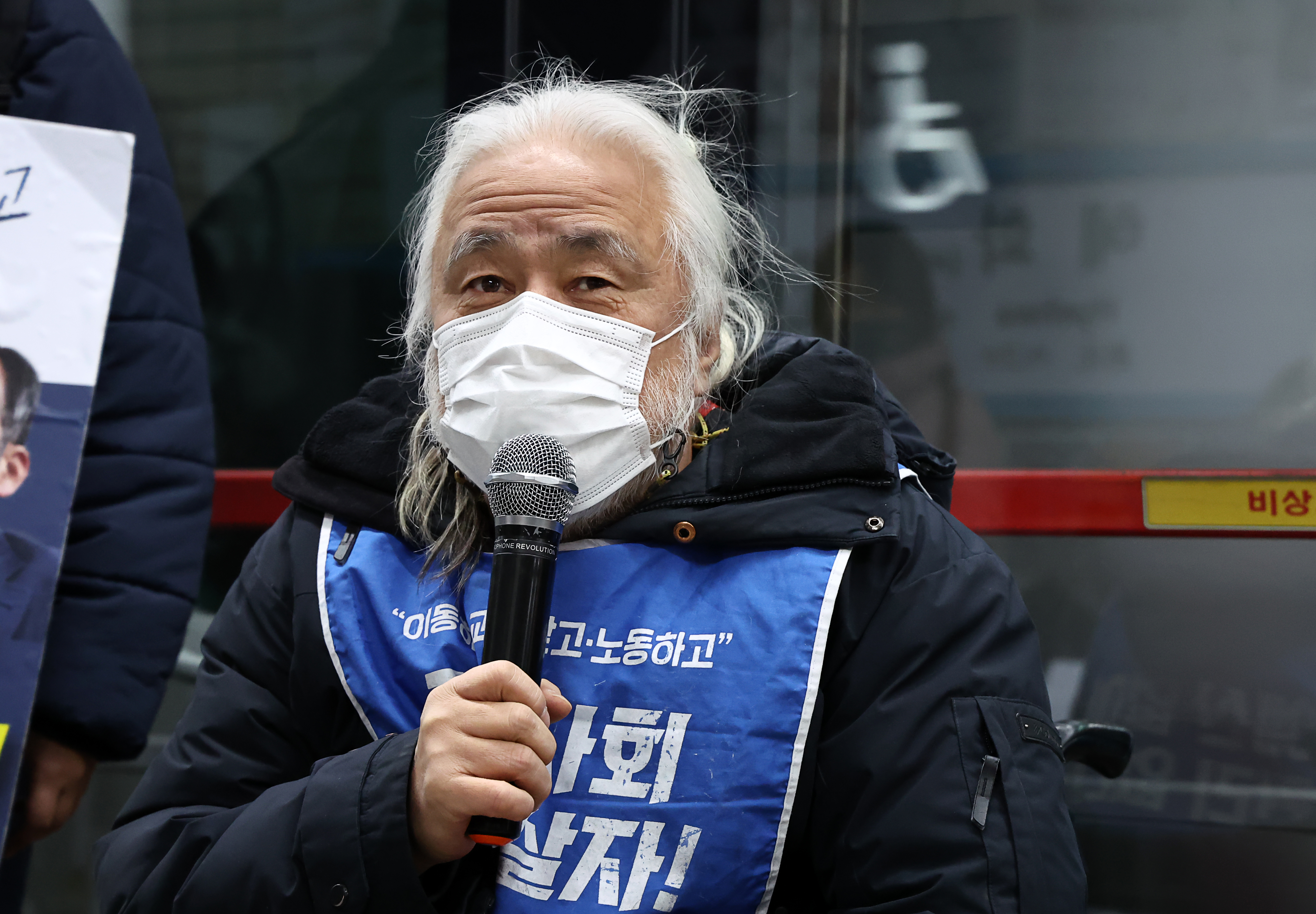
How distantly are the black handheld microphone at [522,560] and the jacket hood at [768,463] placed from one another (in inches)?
11.0

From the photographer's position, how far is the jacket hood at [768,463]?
1.41 meters

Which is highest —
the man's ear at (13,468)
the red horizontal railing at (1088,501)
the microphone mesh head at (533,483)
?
the microphone mesh head at (533,483)

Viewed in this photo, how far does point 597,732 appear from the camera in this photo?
1.40m

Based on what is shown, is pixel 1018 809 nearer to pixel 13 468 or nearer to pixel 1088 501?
pixel 1088 501

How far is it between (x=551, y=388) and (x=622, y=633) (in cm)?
30

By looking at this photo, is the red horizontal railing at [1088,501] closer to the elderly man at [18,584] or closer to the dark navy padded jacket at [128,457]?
the dark navy padded jacket at [128,457]

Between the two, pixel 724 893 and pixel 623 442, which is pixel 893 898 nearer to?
pixel 724 893

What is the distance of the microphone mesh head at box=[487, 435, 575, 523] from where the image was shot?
1171mm

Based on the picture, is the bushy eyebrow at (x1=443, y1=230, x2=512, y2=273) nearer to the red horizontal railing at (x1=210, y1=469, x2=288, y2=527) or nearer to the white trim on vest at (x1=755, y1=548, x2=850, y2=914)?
the white trim on vest at (x1=755, y1=548, x2=850, y2=914)

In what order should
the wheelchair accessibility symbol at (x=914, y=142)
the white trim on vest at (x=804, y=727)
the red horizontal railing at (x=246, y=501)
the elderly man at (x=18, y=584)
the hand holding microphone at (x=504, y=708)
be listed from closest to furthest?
1. the hand holding microphone at (x=504, y=708)
2. the white trim on vest at (x=804, y=727)
3. the elderly man at (x=18, y=584)
4. the wheelchair accessibility symbol at (x=914, y=142)
5. the red horizontal railing at (x=246, y=501)

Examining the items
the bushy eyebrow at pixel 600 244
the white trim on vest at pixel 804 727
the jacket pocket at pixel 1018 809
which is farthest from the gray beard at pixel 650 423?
the jacket pocket at pixel 1018 809

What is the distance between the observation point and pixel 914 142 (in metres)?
2.48

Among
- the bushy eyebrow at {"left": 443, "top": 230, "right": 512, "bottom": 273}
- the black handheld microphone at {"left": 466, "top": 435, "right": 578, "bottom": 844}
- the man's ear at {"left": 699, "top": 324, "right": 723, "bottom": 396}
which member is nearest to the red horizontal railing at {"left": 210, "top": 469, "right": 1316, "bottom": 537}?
the man's ear at {"left": 699, "top": 324, "right": 723, "bottom": 396}

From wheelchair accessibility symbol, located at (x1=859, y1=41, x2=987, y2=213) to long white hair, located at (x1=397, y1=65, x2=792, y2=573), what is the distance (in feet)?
2.65
